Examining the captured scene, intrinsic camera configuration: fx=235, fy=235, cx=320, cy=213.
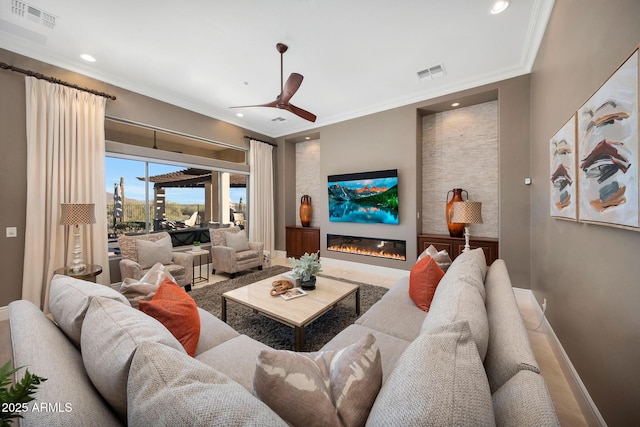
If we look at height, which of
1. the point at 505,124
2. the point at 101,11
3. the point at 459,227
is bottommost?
the point at 459,227

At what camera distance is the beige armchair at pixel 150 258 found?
9.99 ft

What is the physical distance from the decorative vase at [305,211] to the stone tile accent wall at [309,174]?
0.47ft

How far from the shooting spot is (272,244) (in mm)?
5703

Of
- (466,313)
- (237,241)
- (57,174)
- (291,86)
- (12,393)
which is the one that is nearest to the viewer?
(12,393)

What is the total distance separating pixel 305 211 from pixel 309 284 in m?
3.22

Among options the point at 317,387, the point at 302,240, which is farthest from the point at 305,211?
the point at 317,387

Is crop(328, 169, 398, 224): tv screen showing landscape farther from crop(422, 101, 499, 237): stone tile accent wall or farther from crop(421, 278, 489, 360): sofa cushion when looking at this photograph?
crop(421, 278, 489, 360): sofa cushion

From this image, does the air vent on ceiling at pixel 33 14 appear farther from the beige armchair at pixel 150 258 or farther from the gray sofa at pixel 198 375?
the gray sofa at pixel 198 375

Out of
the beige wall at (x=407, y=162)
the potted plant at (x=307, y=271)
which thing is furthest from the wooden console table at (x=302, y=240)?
the potted plant at (x=307, y=271)

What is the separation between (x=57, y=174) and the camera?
2.88 m

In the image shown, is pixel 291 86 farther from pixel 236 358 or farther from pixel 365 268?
pixel 365 268

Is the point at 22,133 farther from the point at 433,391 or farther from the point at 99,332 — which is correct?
the point at 433,391

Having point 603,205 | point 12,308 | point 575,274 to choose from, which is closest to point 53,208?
point 12,308

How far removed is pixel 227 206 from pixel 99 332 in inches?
181
